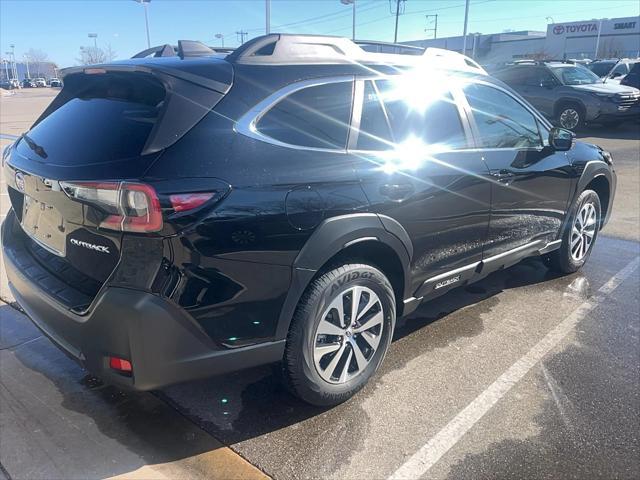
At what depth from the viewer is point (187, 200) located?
86.4 inches

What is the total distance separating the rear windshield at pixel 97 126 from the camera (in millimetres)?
2373

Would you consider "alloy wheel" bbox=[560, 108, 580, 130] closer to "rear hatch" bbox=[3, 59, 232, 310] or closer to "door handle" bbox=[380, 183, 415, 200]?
"door handle" bbox=[380, 183, 415, 200]

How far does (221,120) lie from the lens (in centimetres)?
240

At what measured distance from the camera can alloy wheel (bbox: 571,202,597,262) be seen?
16.0 feet

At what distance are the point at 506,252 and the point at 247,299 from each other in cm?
238

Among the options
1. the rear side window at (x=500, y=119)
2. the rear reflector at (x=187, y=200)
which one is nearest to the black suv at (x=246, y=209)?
the rear reflector at (x=187, y=200)

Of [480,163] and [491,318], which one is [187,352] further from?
[491,318]

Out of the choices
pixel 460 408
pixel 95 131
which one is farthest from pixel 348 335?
pixel 95 131

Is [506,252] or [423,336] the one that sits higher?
[506,252]

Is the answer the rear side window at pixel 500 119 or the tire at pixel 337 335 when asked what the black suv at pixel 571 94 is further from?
the tire at pixel 337 335

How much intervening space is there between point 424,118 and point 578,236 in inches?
94.8

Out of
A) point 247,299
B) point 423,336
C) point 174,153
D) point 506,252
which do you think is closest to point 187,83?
point 174,153

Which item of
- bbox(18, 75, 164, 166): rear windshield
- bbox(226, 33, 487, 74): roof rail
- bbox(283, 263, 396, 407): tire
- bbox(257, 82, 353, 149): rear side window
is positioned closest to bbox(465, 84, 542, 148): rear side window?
bbox(226, 33, 487, 74): roof rail

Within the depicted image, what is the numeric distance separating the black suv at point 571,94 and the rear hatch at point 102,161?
14.3 metres
